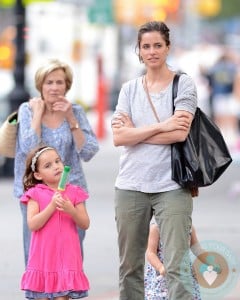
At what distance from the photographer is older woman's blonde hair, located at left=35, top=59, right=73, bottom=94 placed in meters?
7.89

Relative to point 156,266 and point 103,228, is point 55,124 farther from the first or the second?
point 103,228

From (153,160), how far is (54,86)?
104cm

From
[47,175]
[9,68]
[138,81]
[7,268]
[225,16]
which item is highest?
[225,16]

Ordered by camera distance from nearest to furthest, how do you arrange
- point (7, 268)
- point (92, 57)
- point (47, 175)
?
point (47, 175), point (7, 268), point (92, 57)

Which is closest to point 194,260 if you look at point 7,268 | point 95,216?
point 7,268

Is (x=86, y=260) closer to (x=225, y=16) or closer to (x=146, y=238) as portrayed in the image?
(x=146, y=238)

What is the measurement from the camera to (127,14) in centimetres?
4216

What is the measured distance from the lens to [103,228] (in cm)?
1265

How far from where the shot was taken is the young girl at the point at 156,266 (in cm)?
743

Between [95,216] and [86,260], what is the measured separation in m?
2.98

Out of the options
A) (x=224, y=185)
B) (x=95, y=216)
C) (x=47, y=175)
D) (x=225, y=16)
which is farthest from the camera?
(x=225, y=16)

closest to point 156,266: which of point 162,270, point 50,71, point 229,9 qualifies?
point 162,270

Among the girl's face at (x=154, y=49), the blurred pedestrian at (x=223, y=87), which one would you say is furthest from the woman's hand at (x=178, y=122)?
the blurred pedestrian at (x=223, y=87)

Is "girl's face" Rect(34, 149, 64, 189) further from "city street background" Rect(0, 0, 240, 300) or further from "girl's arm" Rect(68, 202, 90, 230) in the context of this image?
"city street background" Rect(0, 0, 240, 300)
